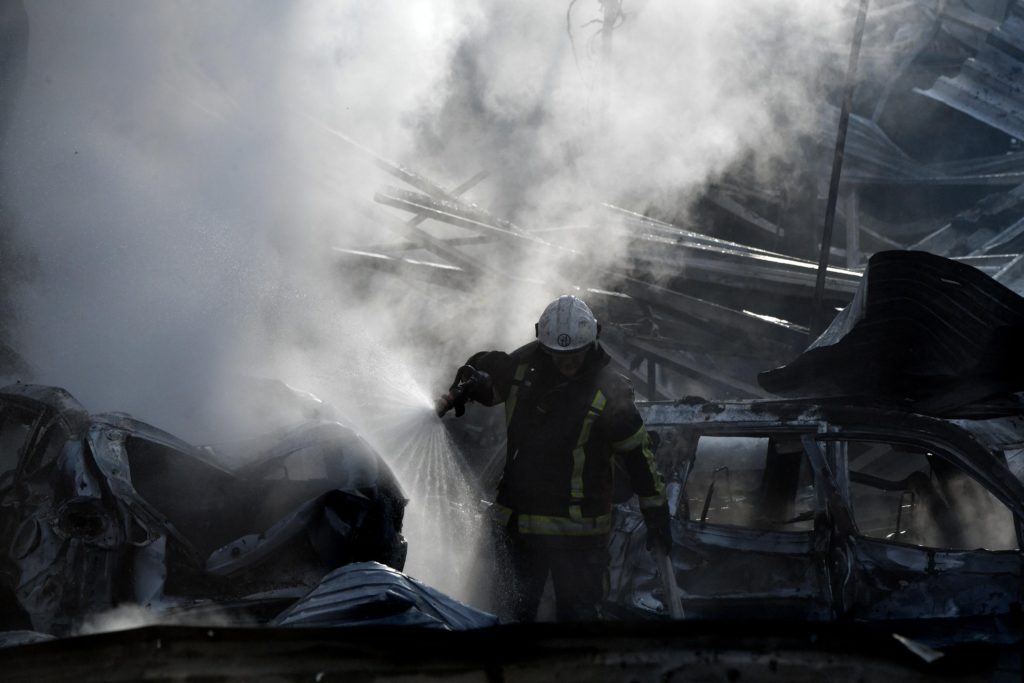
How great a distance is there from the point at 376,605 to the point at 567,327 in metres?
1.62

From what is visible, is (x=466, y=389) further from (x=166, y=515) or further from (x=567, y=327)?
(x=166, y=515)

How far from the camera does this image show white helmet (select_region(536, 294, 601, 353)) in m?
4.39

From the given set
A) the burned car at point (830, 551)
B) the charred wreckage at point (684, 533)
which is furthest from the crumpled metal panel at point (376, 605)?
the burned car at point (830, 551)

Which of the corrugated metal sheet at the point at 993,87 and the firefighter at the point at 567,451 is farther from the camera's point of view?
the corrugated metal sheet at the point at 993,87

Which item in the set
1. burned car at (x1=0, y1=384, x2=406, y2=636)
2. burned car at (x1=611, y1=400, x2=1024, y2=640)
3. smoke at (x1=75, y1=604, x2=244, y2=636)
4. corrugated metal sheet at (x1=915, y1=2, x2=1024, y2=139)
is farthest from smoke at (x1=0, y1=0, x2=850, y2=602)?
corrugated metal sheet at (x1=915, y1=2, x2=1024, y2=139)

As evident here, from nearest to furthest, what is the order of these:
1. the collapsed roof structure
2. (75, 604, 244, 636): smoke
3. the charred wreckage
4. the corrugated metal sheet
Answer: the charred wreckage < (75, 604, 244, 636): smoke < the collapsed roof structure < the corrugated metal sheet

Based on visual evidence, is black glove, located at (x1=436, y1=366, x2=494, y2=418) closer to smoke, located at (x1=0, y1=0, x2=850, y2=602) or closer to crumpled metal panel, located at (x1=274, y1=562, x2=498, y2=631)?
crumpled metal panel, located at (x1=274, y1=562, x2=498, y2=631)

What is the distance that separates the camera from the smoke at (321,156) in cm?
855

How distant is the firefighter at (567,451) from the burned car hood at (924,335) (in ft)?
6.51

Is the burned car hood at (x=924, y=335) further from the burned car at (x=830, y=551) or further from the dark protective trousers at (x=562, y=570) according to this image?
the dark protective trousers at (x=562, y=570)

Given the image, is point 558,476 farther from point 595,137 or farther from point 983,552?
point 595,137

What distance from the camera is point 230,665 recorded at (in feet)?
7.63

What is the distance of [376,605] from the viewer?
3170mm

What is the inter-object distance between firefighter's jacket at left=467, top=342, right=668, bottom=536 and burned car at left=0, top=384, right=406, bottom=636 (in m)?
0.70
